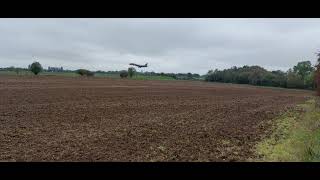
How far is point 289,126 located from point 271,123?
1.43 meters

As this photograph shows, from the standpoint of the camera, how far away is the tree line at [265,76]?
5288cm

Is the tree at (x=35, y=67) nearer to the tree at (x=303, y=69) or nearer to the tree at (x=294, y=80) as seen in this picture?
the tree at (x=303, y=69)

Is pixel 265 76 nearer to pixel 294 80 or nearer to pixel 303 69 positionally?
pixel 294 80

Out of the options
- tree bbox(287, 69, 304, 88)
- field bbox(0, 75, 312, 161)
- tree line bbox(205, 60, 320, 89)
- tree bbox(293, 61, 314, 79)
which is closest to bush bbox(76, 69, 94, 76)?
tree line bbox(205, 60, 320, 89)

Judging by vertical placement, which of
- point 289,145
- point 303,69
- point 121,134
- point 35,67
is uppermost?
point 303,69

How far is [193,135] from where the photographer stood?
13.4 meters

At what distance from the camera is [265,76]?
62.8 meters

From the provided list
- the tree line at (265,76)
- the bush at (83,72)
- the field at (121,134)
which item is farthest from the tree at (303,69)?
the field at (121,134)

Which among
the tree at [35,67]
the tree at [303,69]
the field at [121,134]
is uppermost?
the tree at [303,69]

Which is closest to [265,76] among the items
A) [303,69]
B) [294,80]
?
[294,80]

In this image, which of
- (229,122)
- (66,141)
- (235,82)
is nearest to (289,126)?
(229,122)

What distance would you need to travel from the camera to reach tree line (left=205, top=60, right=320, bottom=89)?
52875 millimetres

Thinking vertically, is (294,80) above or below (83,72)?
below
